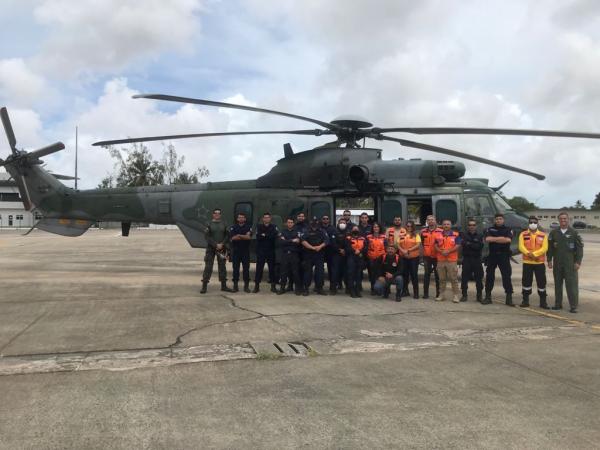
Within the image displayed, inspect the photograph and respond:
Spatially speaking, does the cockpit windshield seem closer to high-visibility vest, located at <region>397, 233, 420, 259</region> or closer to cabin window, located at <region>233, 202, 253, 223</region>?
high-visibility vest, located at <region>397, 233, 420, 259</region>

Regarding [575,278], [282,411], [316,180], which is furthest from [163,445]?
[316,180]

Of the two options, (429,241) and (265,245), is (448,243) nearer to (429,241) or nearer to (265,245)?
(429,241)

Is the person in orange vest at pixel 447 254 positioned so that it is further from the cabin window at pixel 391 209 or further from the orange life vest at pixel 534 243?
the cabin window at pixel 391 209

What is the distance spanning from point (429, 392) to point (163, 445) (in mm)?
2217

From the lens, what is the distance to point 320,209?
11273 mm

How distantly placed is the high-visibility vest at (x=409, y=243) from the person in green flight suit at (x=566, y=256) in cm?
231

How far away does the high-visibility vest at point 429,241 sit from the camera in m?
8.93

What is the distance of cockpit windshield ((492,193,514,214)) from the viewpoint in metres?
11.0

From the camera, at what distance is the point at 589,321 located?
708 centimetres

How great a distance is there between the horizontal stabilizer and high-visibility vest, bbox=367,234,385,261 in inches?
324

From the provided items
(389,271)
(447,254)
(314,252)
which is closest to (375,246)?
(389,271)

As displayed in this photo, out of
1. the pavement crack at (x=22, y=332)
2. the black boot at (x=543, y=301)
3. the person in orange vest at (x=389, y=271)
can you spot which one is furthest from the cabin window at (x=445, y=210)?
the pavement crack at (x=22, y=332)

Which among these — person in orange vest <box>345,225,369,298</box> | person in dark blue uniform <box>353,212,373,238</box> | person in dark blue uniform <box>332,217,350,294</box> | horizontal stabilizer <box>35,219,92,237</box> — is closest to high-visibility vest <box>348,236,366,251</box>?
person in orange vest <box>345,225,369,298</box>

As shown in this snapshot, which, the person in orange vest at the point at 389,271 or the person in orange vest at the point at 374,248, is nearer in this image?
the person in orange vest at the point at 389,271
